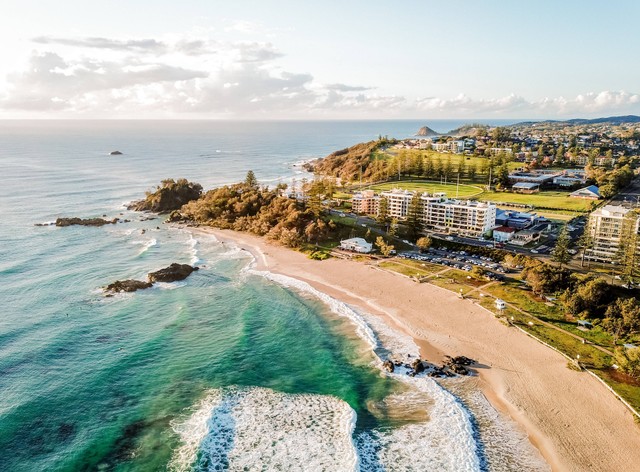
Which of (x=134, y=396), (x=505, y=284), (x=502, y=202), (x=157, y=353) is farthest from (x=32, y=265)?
(x=502, y=202)

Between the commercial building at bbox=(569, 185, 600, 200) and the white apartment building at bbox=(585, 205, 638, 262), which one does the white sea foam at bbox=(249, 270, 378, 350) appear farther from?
the commercial building at bbox=(569, 185, 600, 200)

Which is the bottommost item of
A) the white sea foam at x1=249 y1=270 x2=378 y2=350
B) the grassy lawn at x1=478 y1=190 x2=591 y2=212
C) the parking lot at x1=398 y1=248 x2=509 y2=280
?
the white sea foam at x1=249 y1=270 x2=378 y2=350

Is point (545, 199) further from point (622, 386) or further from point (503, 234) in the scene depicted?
point (622, 386)

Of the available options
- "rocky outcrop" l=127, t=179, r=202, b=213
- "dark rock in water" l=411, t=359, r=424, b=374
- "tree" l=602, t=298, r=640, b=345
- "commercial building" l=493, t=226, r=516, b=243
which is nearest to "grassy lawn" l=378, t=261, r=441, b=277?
"commercial building" l=493, t=226, r=516, b=243

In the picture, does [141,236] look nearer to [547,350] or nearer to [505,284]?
[505,284]

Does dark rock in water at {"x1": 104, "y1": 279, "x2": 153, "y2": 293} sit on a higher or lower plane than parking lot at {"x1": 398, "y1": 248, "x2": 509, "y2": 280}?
higher
